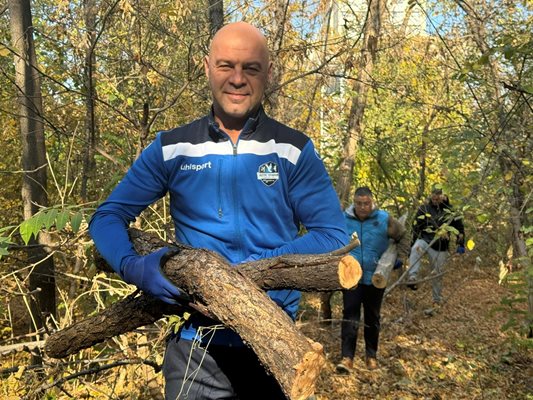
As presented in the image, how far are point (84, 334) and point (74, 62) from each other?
3.21m

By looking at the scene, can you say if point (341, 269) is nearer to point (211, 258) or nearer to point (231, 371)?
point (211, 258)

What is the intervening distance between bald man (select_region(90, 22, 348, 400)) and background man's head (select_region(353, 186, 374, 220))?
3269 millimetres

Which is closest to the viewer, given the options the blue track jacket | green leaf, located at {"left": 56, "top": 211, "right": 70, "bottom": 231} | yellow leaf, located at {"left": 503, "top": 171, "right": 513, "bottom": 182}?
the blue track jacket

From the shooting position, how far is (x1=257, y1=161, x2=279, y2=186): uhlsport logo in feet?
6.82

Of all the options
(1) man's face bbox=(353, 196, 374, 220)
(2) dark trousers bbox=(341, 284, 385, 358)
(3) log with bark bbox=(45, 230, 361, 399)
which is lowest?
(2) dark trousers bbox=(341, 284, 385, 358)

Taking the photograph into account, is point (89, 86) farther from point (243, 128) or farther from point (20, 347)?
point (243, 128)

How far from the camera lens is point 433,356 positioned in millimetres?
6457

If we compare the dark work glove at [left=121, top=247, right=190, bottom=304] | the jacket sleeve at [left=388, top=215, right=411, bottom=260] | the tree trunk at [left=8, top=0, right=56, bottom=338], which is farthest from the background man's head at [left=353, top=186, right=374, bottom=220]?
the dark work glove at [left=121, top=247, right=190, bottom=304]

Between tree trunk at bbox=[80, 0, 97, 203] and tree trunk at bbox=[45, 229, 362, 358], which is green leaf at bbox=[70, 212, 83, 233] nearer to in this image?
tree trunk at bbox=[45, 229, 362, 358]

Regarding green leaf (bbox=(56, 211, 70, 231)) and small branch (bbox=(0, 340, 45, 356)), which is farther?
small branch (bbox=(0, 340, 45, 356))

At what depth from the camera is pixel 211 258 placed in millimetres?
1869

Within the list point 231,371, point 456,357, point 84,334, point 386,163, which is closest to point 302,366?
point 231,371

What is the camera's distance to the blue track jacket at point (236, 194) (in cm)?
207

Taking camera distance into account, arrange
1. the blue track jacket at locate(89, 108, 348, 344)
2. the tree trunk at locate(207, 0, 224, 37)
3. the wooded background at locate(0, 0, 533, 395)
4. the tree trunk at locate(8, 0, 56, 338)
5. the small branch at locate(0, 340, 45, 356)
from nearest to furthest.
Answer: the blue track jacket at locate(89, 108, 348, 344)
the small branch at locate(0, 340, 45, 356)
the wooded background at locate(0, 0, 533, 395)
the tree trunk at locate(8, 0, 56, 338)
the tree trunk at locate(207, 0, 224, 37)
